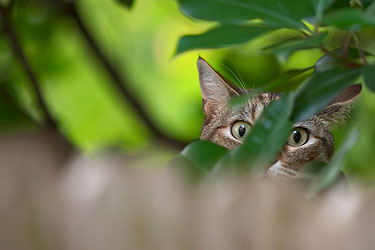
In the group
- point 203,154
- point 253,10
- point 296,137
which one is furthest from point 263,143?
point 296,137

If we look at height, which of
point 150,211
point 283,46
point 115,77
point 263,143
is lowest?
point 115,77

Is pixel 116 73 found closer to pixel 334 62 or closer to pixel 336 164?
pixel 334 62

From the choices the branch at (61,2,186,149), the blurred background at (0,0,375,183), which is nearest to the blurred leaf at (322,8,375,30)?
the blurred background at (0,0,375,183)

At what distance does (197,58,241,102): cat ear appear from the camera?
1430 mm

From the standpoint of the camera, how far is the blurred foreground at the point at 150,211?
734 mm

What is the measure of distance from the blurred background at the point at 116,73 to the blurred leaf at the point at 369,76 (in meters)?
0.24

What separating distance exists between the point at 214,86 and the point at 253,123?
14 centimetres

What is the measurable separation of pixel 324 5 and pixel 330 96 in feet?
0.40

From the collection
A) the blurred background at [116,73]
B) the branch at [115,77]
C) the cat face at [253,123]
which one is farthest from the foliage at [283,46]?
the branch at [115,77]

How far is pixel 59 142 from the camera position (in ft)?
4.87

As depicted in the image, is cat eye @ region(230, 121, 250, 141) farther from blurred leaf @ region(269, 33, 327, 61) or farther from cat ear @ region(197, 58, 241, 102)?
blurred leaf @ region(269, 33, 327, 61)

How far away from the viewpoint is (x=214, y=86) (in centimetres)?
147

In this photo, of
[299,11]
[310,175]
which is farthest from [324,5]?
[310,175]

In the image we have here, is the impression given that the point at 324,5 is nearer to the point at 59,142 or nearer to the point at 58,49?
the point at 59,142
